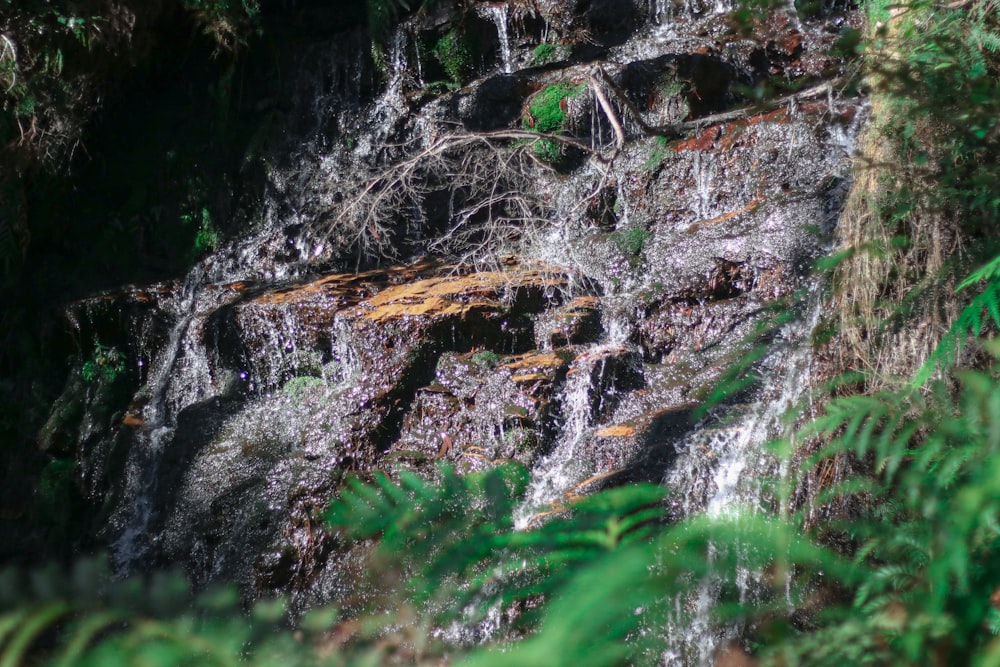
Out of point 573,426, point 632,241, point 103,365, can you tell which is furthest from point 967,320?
point 103,365

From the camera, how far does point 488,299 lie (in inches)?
230

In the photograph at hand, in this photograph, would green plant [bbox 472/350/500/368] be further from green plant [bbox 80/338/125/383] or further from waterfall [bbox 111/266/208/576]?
green plant [bbox 80/338/125/383]

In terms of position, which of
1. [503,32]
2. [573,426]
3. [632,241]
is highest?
[503,32]

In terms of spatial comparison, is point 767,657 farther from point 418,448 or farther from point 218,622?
point 418,448

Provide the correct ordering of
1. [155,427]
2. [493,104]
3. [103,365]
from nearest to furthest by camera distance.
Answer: [155,427]
[103,365]
[493,104]

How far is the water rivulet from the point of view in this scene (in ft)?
16.0

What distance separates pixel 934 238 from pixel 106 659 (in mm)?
3168

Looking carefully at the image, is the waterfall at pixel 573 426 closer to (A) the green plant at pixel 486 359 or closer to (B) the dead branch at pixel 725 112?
Answer: (A) the green plant at pixel 486 359

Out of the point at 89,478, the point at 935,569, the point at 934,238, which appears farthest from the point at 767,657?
the point at 89,478

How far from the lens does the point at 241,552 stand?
5047 mm

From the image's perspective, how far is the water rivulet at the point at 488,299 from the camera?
192 inches

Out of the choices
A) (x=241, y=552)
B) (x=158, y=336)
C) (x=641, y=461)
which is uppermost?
(x=158, y=336)

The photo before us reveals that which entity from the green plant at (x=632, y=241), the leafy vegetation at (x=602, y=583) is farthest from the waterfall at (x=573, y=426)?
the leafy vegetation at (x=602, y=583)

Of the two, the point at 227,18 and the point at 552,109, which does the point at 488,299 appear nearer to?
the point at 552,109
